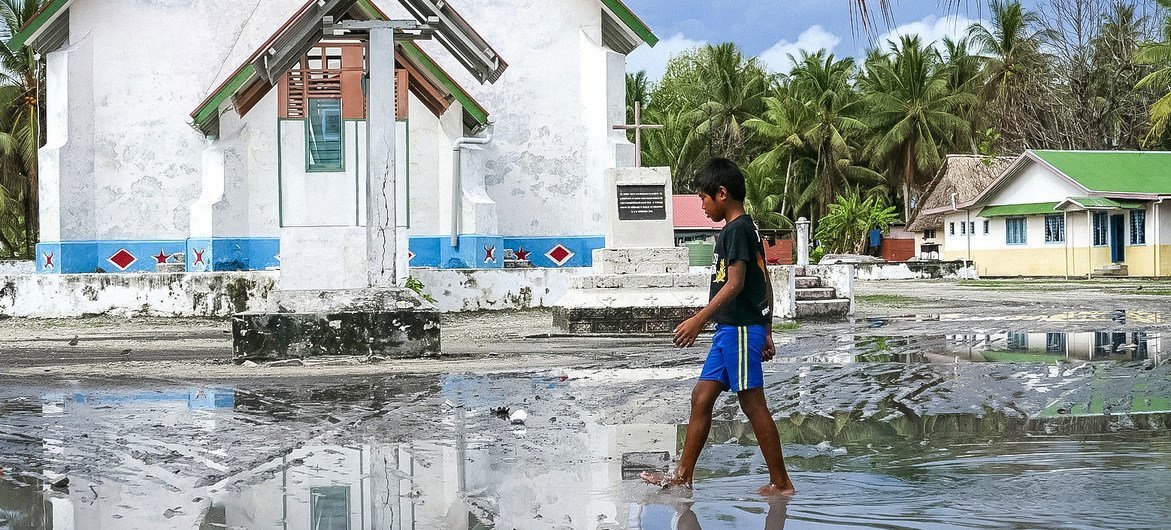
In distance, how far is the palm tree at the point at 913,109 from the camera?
5888 centimetres

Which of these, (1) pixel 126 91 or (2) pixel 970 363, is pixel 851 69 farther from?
(2) pixel 970 363

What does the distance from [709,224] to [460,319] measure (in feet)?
135

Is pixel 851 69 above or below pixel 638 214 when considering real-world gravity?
above

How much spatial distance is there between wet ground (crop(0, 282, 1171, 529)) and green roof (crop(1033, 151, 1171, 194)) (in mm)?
32901

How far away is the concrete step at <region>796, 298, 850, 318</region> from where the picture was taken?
64.7ft

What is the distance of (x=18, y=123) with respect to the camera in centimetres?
4894

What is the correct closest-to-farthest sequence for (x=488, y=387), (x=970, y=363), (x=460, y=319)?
(x=488, y=387) → (x=970, y=363) → (x=460, y=319)

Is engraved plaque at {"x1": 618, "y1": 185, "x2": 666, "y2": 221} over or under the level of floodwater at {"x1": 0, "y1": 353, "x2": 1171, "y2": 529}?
over

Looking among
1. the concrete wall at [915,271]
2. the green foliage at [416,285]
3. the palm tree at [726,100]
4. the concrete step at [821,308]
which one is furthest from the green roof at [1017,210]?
the green foliage at [416,285]

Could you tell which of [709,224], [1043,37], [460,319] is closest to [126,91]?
[460,319]

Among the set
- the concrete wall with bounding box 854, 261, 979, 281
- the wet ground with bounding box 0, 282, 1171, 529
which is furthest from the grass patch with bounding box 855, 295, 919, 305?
the concrete wall with bounding box 854, 261, 979, 281

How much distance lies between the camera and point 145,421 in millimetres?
8016

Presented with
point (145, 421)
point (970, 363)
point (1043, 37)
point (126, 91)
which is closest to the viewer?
point (145, 421)

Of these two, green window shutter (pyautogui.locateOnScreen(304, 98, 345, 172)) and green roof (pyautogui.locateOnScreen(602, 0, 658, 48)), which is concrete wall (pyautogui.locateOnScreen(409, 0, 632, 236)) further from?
green window shutter (pyautogui.locateOnScreen(304, 98, 345, 172))
